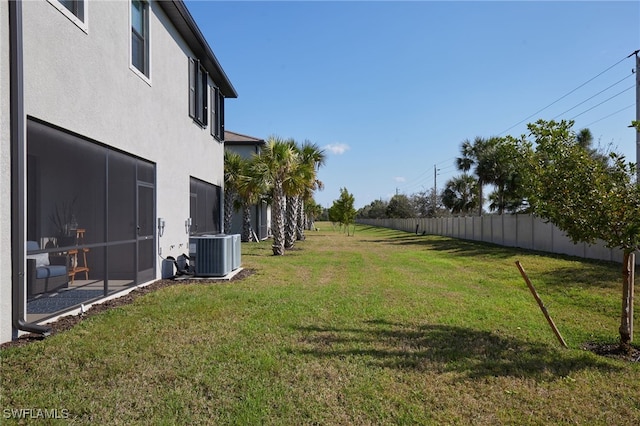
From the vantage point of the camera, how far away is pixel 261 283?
33.1ft

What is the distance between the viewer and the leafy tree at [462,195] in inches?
1868

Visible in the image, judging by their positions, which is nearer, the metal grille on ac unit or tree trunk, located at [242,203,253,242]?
the metal grille on ac unit

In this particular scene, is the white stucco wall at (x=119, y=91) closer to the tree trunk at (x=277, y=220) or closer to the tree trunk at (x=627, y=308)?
the tree trunk at (x=277, y=220)

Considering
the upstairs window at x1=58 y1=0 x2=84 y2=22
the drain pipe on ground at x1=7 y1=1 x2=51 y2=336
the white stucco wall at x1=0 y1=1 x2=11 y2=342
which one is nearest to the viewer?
the white stucco wall at x1=0 y1=1 x2=11 y2=342

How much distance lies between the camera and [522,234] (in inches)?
909

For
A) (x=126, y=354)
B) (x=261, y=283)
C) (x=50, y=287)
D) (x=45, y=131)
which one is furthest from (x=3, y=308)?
(x=261, y=283)

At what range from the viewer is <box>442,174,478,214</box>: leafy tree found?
47438mm

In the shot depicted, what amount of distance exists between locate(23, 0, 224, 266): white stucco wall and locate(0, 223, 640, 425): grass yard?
10.2ft

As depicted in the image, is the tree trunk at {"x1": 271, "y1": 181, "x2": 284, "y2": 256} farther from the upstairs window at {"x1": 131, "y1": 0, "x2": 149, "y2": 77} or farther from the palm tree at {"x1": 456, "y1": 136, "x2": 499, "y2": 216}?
the palm tree at {"x1": 456, "y1": 136, "x2": 499, "y2": 216}

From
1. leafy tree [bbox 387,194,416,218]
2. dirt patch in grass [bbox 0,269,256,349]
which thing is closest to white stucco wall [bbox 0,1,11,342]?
dirt patch in grass [bbox 0,269,256,349]

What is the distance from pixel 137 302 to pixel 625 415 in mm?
7254

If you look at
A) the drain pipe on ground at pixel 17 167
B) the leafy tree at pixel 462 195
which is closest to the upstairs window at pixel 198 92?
the drain pipe on ground at pixel 17 167

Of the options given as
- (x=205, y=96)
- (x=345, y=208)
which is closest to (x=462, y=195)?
(x=345, y=208)

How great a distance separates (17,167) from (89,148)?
2.16 metres
